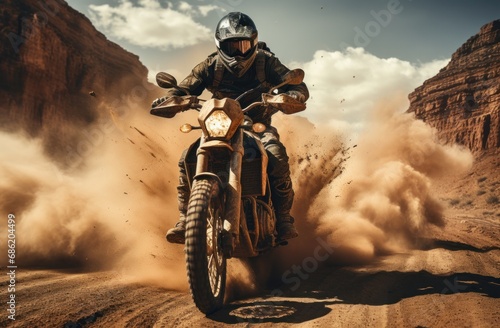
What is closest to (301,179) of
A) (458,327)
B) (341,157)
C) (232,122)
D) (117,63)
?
(341,157)

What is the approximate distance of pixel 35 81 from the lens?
41.7m

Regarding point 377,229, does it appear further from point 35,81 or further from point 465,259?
point 35,81

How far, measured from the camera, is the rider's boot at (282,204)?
215 inches

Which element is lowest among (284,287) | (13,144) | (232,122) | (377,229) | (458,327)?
(458,327)

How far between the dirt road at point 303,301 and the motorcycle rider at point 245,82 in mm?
864

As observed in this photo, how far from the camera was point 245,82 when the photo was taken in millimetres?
5992

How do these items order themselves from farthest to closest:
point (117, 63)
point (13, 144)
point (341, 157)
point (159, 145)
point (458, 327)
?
point (117, 63) < point (13, 144) < point (341, 157) < point (159, 145) < point (458, 327)

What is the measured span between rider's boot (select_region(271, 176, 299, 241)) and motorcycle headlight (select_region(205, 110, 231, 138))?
1.28 meters

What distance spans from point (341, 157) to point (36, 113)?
3870 cm

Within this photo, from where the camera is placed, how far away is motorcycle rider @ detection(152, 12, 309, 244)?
524 centimetres

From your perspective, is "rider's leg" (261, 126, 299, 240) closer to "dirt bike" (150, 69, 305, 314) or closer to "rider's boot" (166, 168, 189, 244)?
"dirt bike" (150, 69, 305, 314)

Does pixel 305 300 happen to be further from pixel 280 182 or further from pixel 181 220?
pixel 181 220

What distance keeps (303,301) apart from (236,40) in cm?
328
